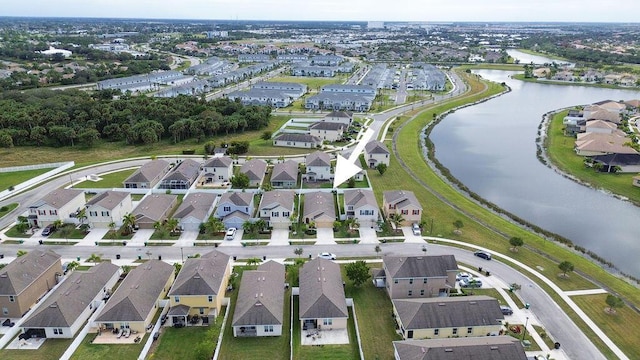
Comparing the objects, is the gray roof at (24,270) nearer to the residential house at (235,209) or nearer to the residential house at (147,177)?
the residential house at (235,209)

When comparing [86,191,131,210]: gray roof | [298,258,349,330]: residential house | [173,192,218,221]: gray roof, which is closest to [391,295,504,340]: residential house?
[298,258,349,330]: residential house

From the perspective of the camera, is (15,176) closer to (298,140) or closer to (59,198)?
(59,198)

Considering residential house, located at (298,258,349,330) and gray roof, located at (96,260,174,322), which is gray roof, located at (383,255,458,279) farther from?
gray roof, located at (96,260,174,322)

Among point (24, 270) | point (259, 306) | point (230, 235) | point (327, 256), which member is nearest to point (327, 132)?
point (230, 235)

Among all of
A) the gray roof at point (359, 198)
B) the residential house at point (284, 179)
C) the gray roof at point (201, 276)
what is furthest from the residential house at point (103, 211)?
the gray roof at point (359, 198)

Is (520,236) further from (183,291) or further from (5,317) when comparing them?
(5,317)

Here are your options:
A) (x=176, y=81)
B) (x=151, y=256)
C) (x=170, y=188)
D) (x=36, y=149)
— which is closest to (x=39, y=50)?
(x=176, y=81)

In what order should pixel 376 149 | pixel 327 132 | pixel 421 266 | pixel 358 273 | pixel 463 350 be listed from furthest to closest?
pixel 327 132 → pixel 376 149 → pixel 358 273 → pixel 421 266 → pixel 463 350
